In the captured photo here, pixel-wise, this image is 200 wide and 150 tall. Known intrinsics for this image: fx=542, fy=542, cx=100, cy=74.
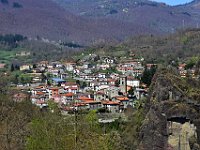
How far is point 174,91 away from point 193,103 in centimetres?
144

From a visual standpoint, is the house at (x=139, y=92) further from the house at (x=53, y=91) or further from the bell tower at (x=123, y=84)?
the house at (x=53, y=91)

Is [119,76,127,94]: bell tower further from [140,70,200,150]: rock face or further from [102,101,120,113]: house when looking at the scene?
[140,70,200,150]: rock face

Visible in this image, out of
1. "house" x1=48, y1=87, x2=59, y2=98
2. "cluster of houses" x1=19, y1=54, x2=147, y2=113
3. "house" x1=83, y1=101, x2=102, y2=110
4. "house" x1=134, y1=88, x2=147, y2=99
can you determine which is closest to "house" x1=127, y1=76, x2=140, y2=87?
"cluster of houses" x1=19, y1=54, x2=147, y2=113

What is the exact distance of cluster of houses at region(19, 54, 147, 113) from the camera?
5197cm

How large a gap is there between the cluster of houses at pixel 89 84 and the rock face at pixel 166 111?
26.9ft

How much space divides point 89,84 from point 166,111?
42.8 metres

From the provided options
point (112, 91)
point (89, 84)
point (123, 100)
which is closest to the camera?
point (123, 100)

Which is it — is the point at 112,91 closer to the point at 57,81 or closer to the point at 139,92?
the point at 139,92

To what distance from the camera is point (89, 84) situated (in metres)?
69.4

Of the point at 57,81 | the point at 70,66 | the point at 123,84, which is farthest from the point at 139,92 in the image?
the point at 70,66

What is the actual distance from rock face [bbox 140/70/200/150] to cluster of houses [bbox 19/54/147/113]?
8213 mm

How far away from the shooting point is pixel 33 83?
239ft

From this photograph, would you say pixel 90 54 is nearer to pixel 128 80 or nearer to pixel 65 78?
pixel 65 78

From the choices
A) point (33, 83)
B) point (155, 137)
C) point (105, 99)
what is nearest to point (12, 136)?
point (155, 137)
